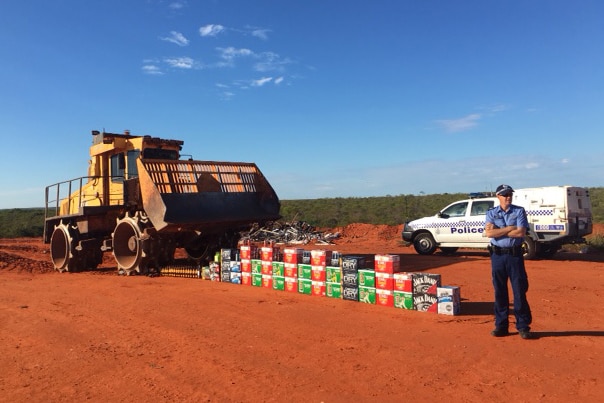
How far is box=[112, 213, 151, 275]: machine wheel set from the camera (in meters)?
12.1

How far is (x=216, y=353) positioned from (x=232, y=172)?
26.7ft

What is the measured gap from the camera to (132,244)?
12.9m

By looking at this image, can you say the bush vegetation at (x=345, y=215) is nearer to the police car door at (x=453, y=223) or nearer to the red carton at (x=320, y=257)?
the police car door at (x=453, y=223)

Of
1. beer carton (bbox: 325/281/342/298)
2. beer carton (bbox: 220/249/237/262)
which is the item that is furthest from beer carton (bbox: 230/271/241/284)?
beer carton (bbox: 325/281/342/298)

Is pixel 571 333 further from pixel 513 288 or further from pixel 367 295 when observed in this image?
pixel 367 295

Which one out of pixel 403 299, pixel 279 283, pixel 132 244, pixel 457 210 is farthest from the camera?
pixel 457 210

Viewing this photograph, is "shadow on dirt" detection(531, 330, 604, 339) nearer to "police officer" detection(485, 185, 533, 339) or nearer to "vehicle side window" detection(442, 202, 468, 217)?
"police officer" detection(485, 185, 533, 339)

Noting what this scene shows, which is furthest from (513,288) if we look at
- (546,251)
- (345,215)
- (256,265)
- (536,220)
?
(345,215)

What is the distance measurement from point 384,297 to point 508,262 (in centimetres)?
268

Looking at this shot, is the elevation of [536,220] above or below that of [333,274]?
above

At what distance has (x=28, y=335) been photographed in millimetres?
6957

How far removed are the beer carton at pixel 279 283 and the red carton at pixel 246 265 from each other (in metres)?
0.85

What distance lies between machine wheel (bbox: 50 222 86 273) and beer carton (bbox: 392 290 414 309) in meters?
10.5

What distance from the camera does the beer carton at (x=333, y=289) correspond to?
30.1 feet
